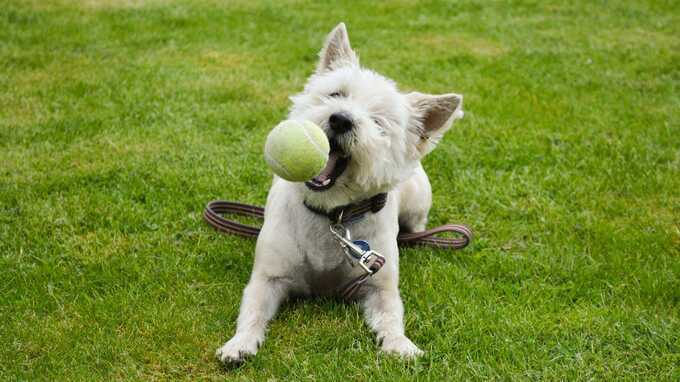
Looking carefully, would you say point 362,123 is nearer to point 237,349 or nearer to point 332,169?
point 332,169

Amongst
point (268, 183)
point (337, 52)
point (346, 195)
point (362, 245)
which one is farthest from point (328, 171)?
point (268, 183)

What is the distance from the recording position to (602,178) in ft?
19.5

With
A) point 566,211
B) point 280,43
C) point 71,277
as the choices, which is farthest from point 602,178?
point 280,43

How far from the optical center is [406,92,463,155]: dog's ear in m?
3.87

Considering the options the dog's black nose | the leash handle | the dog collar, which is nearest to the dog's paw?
the dog collar

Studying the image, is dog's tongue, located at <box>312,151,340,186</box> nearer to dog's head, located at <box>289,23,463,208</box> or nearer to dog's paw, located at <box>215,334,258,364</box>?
dog's head, located at <box>289,23,463,208</box>

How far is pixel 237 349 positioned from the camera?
11.1 ft

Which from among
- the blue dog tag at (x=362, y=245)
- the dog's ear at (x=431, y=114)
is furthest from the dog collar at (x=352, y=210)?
the dog's ear at (x=431, y=114)

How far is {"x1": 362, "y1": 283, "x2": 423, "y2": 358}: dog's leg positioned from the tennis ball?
940 millimetres

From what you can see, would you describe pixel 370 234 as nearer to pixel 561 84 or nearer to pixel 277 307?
pixel 277 307

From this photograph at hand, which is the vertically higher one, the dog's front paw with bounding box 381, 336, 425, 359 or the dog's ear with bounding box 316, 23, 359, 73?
the dog's ear with bounding box 316, 23, 359, 73

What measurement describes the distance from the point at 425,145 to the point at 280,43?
19.4ft

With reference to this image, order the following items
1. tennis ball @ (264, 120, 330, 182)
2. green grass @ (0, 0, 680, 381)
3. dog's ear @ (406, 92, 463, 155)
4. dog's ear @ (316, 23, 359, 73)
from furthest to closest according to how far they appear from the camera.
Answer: dog's ear @ (316, 23, 359, 73) < dog's ear @ (406, 92, 463, 155) < green grass @ (0, 0, 680, 381) < tennis ball @ (264, 120, 330, 182)

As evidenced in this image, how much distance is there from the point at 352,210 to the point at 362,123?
51 cm
